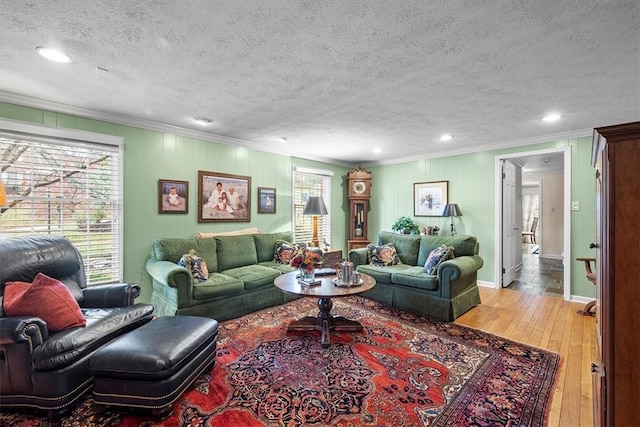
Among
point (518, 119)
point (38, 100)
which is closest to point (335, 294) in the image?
point (518, 119)

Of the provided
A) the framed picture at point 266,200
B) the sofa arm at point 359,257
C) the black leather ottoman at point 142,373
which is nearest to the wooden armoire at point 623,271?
the black leather ottoman at point 142,373

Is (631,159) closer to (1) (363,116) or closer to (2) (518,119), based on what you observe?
(1) (363,116)

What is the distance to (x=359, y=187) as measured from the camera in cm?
607

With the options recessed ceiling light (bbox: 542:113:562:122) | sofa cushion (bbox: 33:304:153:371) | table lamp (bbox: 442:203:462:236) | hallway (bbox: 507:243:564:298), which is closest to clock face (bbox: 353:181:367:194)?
table lamp (bbox: 442:203:462:236)

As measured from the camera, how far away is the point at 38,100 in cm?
287

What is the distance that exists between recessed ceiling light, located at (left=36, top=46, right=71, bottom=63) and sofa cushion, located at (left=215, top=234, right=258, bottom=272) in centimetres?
245

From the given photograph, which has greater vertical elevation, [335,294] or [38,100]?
[38,100]

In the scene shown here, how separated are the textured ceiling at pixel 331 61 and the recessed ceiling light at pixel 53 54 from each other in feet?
0.17

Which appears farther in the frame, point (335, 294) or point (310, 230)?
point (310, 230)

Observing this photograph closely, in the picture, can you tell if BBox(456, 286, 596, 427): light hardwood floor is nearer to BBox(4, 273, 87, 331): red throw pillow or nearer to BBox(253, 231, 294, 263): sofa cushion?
BBox(253, 231, 294, 263): sofa cushion

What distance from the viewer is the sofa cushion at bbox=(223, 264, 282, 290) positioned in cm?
347

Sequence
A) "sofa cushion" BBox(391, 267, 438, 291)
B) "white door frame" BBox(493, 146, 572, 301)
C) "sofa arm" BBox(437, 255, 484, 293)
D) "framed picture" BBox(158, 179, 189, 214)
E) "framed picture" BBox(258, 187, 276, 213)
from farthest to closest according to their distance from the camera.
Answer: "framed picture" BBox(258, 187, 276, 213)
"white door frame" BBox(493, 146, 572, 301)
"framed picture" BBox(158, 179, 189, 214)
"sofa cushion" BBox(391, 267, 438, 291)
"sofa arm" BBox(437, 255, 484, 293)

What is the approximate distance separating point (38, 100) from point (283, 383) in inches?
140

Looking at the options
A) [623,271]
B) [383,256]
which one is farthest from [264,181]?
[623,271]
